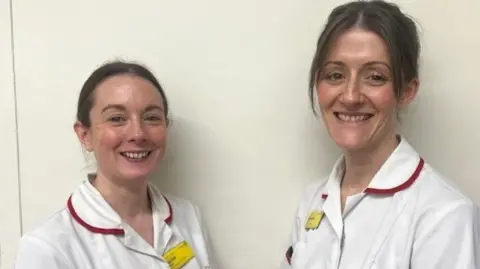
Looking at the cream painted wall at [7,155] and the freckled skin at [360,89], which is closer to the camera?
the freckled skin at [360,89]

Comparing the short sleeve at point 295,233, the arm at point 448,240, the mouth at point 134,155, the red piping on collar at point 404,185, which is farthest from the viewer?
the short sleeve at point 295,233

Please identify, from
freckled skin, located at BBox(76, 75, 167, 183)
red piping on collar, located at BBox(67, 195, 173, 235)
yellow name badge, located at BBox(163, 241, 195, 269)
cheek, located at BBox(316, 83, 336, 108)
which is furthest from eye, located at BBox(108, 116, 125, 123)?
cheek, located at BBox(316, 83, 336, 108)

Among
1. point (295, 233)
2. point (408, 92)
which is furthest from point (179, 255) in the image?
point (408, 92)

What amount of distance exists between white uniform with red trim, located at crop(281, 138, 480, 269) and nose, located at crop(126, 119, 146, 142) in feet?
1.59

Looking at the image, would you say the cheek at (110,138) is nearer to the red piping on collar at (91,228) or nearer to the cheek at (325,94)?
the red piping on collar at (91,228)

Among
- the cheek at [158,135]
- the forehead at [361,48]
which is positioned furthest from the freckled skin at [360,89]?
the cheek at [158,135]

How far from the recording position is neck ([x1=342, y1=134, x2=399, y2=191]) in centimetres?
134

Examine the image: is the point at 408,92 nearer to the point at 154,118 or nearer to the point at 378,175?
the point at 378,175

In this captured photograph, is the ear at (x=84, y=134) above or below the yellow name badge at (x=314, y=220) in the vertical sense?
above

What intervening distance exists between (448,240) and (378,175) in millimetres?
224

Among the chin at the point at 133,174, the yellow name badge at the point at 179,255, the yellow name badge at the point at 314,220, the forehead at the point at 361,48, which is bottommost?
the yellow name badge at the point at 179,255

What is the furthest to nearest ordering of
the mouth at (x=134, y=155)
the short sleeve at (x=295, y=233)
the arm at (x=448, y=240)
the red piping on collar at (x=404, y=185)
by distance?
the short sleeve at (x=295, y=233), the mouth at (x=134, y=155), the red piping on collar at (x=404, y=185), the arm at (x=448, y=240)

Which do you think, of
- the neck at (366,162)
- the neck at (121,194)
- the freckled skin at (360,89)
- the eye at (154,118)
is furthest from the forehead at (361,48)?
the neck at (121,194)

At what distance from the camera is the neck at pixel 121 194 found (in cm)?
139
